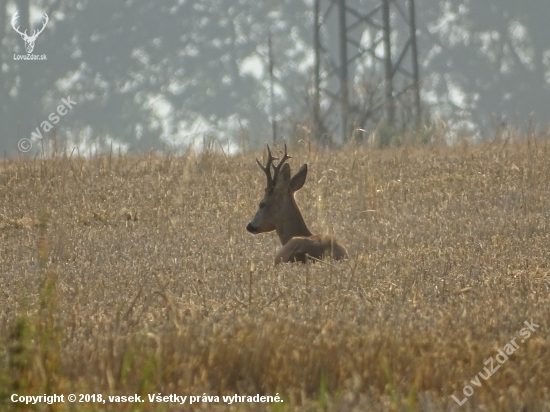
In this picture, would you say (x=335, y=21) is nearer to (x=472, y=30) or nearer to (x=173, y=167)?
(x=472, y=30)

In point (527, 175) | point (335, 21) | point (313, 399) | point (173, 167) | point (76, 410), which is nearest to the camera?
point (76, 410)

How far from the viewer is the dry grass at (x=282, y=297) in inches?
200

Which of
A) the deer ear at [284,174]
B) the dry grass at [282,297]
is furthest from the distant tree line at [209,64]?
the deer ear at [284,174]

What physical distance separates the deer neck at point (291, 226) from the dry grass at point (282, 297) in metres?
0.18

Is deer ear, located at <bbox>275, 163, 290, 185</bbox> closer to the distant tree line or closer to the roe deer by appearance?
the roe deer

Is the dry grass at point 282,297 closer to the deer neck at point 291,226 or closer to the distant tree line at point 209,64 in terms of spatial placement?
the deer neck at point 291,226

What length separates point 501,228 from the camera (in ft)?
33.1

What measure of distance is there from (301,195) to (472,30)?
140 ft

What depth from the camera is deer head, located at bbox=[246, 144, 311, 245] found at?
1030 centimetres

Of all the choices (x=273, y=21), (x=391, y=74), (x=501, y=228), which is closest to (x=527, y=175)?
(x=501, y=228)

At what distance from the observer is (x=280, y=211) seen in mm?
10391

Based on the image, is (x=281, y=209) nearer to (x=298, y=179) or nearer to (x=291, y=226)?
(x=291, y=226)

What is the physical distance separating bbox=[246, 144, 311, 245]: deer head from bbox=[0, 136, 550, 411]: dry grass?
8.3 inches

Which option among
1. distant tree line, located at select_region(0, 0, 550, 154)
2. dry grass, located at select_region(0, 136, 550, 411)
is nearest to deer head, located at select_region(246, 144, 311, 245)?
dry grass, located at select_region(0, 136, 550, 411)
